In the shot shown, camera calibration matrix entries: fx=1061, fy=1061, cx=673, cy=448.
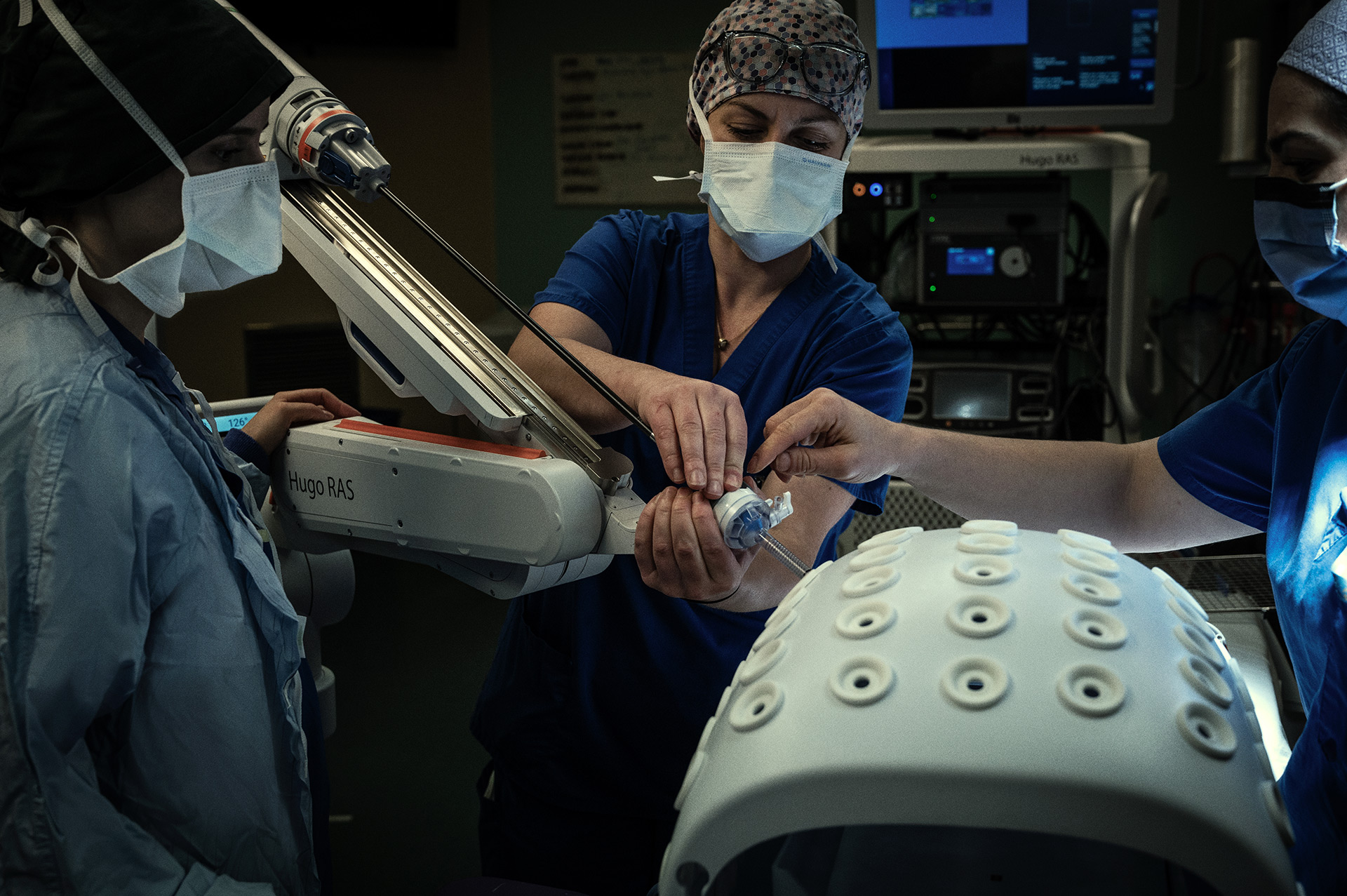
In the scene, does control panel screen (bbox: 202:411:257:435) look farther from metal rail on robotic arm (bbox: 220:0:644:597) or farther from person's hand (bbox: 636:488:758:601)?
person's hand (bbox: 636:488:758:601)

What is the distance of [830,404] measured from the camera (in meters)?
1.18

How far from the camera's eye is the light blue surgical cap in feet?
2.86

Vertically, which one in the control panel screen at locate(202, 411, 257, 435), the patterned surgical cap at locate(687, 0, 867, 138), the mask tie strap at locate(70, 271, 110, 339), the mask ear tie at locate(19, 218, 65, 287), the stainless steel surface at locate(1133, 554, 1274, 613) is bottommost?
the stainless steel surface at locate(1133, 554, 1274, 613)

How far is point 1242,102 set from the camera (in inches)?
136

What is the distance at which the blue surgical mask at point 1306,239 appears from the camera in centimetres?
93

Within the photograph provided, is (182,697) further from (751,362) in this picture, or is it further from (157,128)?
(751,362)

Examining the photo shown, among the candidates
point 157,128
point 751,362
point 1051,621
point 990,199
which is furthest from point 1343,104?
point 990,199

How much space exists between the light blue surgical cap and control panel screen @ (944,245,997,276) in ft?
5.93

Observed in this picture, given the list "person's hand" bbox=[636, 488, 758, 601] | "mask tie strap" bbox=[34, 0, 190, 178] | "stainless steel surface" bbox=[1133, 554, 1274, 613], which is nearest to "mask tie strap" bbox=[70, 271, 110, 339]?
"mask tie strap" bbox=[34, 0, 190, 178]

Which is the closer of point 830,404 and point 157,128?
point 157,128

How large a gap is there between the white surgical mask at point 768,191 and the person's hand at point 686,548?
0.49 meters

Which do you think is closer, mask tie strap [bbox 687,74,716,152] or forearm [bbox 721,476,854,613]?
forearm [bbox 721,476,854,613]

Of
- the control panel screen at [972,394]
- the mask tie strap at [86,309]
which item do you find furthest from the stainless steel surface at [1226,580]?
the mask tie strap at [86,309]

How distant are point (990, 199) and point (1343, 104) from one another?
186 cm
